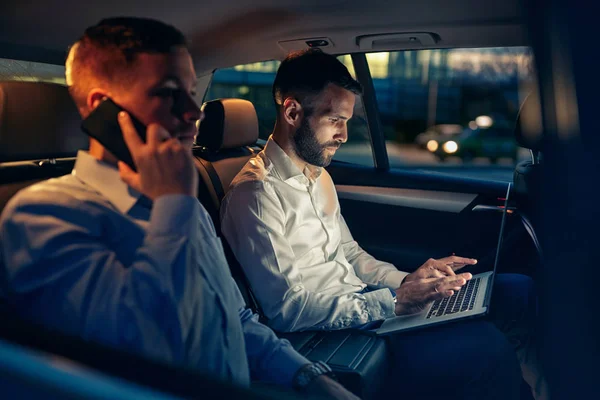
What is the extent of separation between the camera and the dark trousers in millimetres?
1900

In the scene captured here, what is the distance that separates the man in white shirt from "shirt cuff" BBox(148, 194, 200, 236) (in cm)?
84

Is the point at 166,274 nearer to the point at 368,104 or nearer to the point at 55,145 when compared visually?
the point at 55,145

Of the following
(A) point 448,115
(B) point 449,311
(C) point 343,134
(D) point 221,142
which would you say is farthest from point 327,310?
(A) point 448,115

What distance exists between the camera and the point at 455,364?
6.34 ft

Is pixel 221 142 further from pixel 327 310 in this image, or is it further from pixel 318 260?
pixel 327 310

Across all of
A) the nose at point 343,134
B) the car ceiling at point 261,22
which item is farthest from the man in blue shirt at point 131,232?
the nose at point 343,134

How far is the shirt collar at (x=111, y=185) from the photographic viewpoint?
1127mm

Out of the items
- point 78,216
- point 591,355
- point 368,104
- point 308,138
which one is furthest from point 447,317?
point 368,104

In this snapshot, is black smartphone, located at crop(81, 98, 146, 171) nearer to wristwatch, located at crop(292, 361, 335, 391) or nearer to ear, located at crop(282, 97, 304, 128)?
wristwatch, located at crop(292, 361, 335, 391)

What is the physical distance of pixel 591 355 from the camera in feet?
2.63

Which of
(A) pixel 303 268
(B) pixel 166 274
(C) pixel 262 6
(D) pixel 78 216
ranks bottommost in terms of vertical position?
(A) pixel 303 268

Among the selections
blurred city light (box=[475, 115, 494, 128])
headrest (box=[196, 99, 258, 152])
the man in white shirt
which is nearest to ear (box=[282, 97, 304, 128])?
the man in white shirt

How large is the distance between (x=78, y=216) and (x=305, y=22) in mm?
1460

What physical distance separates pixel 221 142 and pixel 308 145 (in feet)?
1.43
